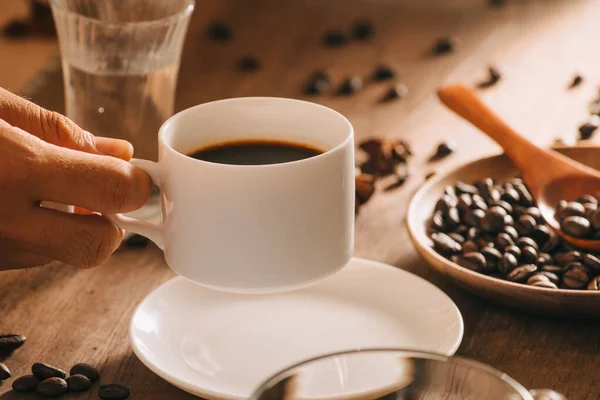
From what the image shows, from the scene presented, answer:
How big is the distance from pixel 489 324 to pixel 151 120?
0.57 meters

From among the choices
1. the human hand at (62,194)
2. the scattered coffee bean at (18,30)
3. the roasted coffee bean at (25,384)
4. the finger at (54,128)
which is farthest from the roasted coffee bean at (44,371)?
the scattered coffee bean at (18,30)

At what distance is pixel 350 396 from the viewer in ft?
2.22

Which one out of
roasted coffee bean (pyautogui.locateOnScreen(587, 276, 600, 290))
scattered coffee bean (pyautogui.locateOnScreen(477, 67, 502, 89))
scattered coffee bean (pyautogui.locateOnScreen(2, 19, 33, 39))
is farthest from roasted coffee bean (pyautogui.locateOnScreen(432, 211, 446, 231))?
scattered coffee bean (pyautogui.locateOnScreen(2, 19, 33, 39))

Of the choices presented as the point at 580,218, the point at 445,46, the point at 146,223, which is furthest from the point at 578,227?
the point at 445,46

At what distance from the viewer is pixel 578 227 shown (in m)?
1.13

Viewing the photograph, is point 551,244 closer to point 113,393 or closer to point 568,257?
point 568,257

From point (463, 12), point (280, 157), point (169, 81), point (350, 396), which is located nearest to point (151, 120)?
point (169, 81)

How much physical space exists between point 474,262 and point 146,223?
15.8 inches

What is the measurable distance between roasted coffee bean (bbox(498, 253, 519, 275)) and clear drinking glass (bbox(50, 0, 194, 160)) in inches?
20.7

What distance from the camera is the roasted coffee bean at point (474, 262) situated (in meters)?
1.09

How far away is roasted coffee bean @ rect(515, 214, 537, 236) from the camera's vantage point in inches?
46.5

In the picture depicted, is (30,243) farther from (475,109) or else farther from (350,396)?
(475,109)

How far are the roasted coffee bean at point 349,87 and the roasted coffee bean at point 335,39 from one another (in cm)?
23

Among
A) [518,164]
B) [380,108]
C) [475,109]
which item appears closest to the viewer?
[518,164]
